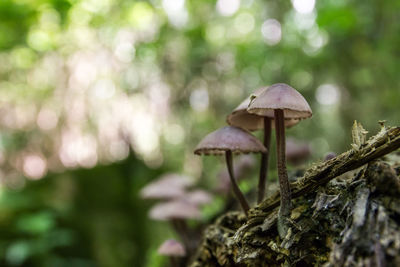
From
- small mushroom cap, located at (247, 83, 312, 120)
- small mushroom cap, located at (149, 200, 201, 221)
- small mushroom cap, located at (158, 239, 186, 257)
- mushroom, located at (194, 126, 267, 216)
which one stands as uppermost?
small mushroom cap, located at (247, 83, 312, 120)

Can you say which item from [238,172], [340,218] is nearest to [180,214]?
[238,172]

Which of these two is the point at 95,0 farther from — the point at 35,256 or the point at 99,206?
the point at 35,256

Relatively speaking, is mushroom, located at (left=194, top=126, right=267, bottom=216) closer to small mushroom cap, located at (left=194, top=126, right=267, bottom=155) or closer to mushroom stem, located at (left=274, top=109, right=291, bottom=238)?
small mushroom cap, located at (left=194, top=126, right=267, bottom=155)

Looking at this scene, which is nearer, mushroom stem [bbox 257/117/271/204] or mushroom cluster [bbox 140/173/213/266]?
mushroom stem [bbox 257/117/271/204]

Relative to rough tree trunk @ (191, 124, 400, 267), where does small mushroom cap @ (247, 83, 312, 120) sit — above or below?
above

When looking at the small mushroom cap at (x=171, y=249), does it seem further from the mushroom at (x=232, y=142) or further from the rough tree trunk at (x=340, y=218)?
the mushroom at (x=232, y=142)

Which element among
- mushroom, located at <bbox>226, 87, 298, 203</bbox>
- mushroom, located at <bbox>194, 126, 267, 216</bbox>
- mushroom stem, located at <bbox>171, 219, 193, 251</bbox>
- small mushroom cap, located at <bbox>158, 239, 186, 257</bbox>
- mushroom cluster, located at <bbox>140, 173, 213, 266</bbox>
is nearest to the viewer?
mushroom, located at <bbox>194, 126, 267, 216</bbox>

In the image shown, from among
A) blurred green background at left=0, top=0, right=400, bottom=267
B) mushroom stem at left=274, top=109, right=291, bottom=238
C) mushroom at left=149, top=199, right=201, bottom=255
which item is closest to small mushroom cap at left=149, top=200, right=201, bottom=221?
mushroom at left=149, top=199, right=201, bottom=255
